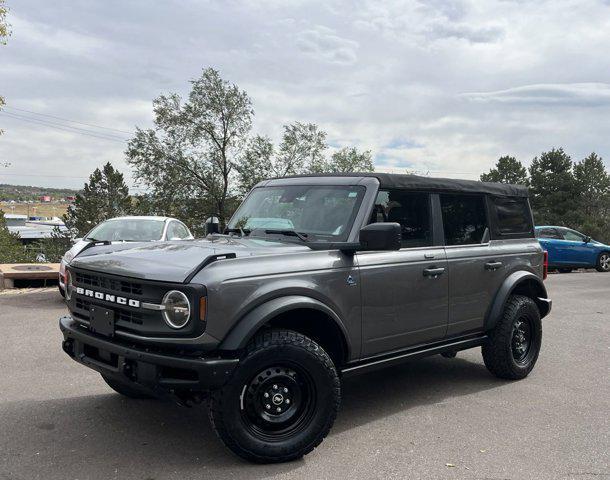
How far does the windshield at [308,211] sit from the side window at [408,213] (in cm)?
21

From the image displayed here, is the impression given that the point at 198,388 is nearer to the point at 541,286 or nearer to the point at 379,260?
the point at 379,260

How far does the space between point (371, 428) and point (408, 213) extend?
1775 millimetres

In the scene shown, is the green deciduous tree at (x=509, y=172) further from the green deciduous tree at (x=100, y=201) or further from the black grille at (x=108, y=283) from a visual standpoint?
the black grille at (x=108, y=283)

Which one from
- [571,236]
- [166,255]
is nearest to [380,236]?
[166,255]

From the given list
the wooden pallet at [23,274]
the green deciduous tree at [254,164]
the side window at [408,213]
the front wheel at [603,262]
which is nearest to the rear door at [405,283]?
the side window at [408,213]

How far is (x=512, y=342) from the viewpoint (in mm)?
5641

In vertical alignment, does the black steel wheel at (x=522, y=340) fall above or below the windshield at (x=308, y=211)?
below

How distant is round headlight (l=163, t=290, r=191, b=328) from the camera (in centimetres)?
332

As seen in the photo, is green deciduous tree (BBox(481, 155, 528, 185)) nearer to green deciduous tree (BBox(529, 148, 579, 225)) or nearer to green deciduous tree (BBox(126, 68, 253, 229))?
green deciduous tree (BBox(529, 148, 579, 225))

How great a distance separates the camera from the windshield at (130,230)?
397 inches

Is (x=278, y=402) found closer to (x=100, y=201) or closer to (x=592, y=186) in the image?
(x=100, y=201)

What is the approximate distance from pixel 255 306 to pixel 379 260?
1.21 meters

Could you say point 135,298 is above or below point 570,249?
above

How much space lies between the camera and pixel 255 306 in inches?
139
